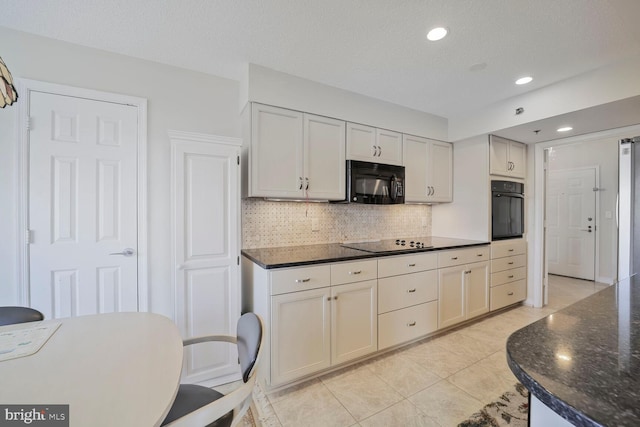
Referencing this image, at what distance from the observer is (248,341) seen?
1177mm

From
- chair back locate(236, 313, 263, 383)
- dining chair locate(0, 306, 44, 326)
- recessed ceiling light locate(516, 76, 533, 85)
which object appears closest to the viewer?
chair back locate(236, 313, 263, 383)

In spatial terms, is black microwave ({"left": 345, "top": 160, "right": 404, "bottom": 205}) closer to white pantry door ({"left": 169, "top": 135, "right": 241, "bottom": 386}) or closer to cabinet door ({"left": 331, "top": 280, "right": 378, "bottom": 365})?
cabinet door ({"left": 331, "top": 280, "right": 378, "bottom": 365})

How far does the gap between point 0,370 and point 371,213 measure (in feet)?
9.55

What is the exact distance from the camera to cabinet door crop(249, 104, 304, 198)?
2213 mm

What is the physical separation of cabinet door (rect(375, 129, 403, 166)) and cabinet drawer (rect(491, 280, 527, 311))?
1957 millimetres

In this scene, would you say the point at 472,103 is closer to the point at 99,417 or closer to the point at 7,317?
the point at 99,417

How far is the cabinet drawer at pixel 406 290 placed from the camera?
2289mm

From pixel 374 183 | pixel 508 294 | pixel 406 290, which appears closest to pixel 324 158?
pixel 374 183

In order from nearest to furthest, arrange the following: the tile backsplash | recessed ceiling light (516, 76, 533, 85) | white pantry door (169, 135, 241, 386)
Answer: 1. white pantry door (169, 135, 241, 386)
2. recessed ceiling light (516, 76, 533, 85)
3. the tile backsplash

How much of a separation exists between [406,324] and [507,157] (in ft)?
8.12

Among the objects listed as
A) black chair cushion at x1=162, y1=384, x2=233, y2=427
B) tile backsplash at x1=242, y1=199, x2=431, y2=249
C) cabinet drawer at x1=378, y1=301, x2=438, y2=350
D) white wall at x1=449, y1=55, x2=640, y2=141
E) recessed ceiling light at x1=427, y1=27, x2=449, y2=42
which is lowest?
cabinet drawer at x1=378, y1=301, x2=438, y2=350

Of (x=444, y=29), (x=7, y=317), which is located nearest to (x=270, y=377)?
(x=7, y=317)

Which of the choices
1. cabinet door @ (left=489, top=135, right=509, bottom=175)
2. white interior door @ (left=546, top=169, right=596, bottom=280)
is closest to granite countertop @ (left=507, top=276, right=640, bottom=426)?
cabinet door @ (left=489, top=135, right=509, bottom=175)

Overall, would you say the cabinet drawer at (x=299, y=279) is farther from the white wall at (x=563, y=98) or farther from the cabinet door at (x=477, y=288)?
the white wall at (x=563, y=98)
